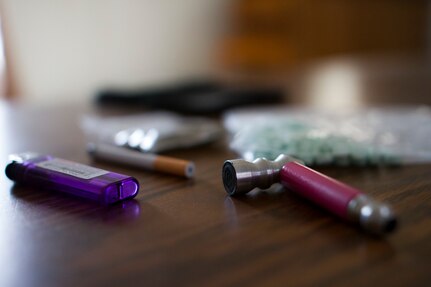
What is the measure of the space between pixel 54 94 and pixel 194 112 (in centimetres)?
208

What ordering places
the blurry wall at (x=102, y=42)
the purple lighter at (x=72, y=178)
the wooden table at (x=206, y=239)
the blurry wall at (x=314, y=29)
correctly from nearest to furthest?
1. the wooden table at (x=206, y=239)
2. the purple lighter at (x=72, y=178)
3. the blurry wall at (x=102, y=42)
4. the blurry wall at (x=314, y=29)

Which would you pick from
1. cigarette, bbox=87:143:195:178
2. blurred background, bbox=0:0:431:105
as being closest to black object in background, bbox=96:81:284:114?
cigarette, bbox=87:143:195:178

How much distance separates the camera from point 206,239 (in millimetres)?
311

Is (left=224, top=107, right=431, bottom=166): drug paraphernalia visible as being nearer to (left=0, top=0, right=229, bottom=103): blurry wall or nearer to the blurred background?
the blurred background

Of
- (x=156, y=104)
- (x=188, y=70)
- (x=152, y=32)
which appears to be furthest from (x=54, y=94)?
(x=156, y=104)

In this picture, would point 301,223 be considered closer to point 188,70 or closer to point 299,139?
point 299,139

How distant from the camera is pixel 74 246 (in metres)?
0.30

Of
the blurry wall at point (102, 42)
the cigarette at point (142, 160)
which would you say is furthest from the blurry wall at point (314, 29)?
the cigarette at point (142, 160)

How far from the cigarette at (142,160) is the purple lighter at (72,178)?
0.08m

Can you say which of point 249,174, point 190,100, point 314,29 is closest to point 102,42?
point 314,29

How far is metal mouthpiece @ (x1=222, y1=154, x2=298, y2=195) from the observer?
39 cm

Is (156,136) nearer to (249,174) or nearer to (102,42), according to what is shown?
(249,174)

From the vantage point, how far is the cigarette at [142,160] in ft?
1.56

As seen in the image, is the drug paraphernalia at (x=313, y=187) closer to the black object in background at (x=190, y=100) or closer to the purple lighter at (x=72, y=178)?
the purple lighter at (x=72, y=178)
